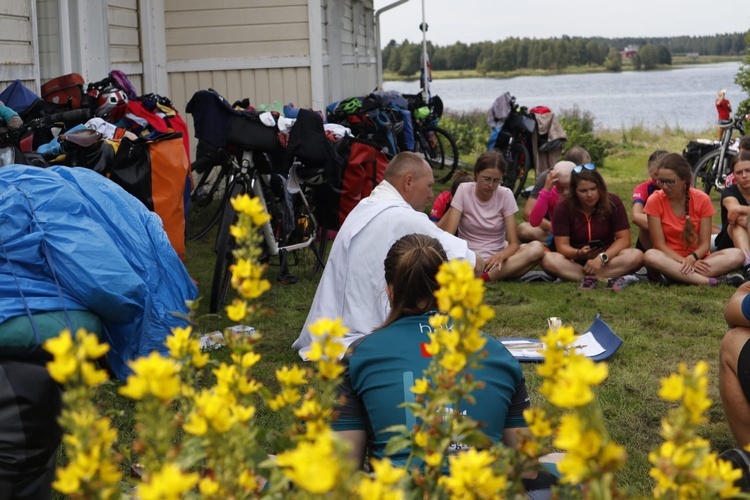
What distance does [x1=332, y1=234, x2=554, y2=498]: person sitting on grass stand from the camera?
280 cm

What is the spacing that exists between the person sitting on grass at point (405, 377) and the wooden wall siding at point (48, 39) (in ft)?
18.8

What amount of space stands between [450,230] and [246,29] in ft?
15.5

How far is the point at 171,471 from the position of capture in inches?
46.7

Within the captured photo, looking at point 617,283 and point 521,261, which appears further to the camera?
point 521,261

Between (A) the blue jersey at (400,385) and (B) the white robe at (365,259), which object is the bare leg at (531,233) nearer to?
(B) the white robe at (365,259)

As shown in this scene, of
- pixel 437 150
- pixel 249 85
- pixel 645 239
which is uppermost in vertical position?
pixel 249 85

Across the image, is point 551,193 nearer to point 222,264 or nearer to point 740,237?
point 740,237

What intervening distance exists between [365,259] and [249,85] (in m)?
6.85

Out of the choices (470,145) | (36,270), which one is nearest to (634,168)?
(470,145)

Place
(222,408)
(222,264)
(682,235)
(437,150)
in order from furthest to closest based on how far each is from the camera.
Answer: (437,150), (682,235), (222,264), (222,408)

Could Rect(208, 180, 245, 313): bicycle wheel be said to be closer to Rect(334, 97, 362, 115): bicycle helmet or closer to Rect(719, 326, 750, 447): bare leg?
Rect(719, 326, 750, 447): bare leg

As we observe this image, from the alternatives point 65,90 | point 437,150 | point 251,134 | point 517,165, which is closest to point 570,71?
point 437,150

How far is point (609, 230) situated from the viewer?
8398 mm

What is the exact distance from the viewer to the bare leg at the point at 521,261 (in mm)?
8266
